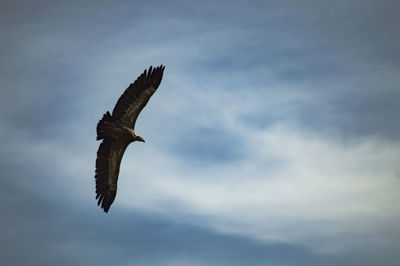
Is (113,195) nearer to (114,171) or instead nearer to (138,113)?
(114,171)

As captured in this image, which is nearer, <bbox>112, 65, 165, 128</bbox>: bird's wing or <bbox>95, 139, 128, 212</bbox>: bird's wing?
<bbox>112, 65, 165, 128</bbox>: bird's wing

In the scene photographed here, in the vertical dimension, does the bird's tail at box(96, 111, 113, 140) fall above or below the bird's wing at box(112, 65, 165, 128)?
below

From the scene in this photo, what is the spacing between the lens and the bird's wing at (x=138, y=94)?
3653 cm

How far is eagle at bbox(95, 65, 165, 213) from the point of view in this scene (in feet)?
120

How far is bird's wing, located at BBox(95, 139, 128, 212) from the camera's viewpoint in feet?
127

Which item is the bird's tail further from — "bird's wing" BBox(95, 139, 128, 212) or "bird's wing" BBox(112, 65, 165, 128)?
"bird's wing" BBox(95, 139, 128, 212)

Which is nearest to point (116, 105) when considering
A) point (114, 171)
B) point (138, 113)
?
point (138, 113)

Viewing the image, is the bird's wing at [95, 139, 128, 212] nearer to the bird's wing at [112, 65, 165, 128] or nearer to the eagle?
the eagle

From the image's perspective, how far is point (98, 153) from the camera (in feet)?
126

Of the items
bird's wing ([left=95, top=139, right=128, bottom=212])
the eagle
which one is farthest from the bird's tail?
bird's wing ([left=95, top=139, right=128, bottom=212])

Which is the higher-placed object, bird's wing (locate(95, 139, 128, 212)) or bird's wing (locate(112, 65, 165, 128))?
bird's wing (locate(112, 65, 165, 128))

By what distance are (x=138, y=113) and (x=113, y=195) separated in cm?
538

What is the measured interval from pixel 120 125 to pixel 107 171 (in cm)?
343

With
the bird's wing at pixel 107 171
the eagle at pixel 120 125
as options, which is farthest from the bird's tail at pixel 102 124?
the bird's wing at pixel 107 171
